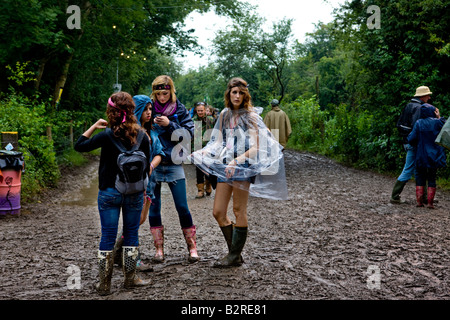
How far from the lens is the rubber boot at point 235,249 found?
483 cm

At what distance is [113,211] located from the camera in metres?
4.06

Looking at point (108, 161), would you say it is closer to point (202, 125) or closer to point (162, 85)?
point (162, 85)

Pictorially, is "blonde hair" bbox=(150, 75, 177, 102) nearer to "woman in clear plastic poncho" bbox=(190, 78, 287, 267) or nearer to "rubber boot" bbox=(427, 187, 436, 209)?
"woman in clear plastic poncho" bbox=(190, 78, 287, 267)

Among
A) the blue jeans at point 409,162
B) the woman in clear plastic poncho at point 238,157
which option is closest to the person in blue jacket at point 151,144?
the woman in clear plastic poncho at point 238,157

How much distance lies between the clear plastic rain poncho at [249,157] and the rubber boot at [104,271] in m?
1.33

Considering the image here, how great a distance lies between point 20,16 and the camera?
10.9m

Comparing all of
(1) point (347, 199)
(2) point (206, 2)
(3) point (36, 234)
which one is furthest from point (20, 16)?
(2) point (206, 2)

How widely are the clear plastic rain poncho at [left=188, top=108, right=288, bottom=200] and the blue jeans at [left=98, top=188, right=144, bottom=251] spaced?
944 mm

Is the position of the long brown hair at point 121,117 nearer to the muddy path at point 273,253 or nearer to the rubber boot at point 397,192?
the muddy path at point 273,253

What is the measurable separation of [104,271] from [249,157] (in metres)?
1.70

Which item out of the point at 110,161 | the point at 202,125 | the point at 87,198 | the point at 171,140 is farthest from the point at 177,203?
the point at 87,198
